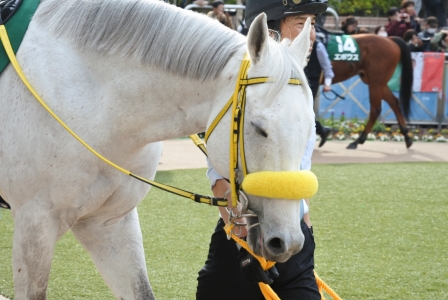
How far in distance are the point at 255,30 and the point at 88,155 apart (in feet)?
2.77

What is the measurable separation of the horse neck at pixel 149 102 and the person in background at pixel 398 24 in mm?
12256

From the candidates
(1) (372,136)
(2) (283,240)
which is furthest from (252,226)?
(1) (372,136)

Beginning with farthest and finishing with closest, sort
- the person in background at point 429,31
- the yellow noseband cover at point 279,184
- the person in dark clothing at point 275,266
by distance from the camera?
the person in background at point 429,31, the person in dark clothing at point 275,266, the yellow noseband cover at point 279,184

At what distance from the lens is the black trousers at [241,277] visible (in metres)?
2.91

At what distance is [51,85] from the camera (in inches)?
108

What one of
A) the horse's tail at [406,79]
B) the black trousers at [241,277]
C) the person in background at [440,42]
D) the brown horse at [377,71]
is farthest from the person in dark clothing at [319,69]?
the black trousers at [241,277]

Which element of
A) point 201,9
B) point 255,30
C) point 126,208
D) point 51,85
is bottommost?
point 201,9

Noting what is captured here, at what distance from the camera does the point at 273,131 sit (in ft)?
7.59

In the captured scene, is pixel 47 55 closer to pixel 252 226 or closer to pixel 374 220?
pixel 252 226

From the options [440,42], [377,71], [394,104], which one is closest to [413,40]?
[440,42]

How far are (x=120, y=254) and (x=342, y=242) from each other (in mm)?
2828

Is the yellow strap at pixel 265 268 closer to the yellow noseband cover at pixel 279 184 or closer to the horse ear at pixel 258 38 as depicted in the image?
the yellow noseband cover at pixel 279 184

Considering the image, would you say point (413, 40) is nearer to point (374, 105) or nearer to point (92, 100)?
point (374, 105)

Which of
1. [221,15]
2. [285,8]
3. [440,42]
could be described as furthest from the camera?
[440,42]
